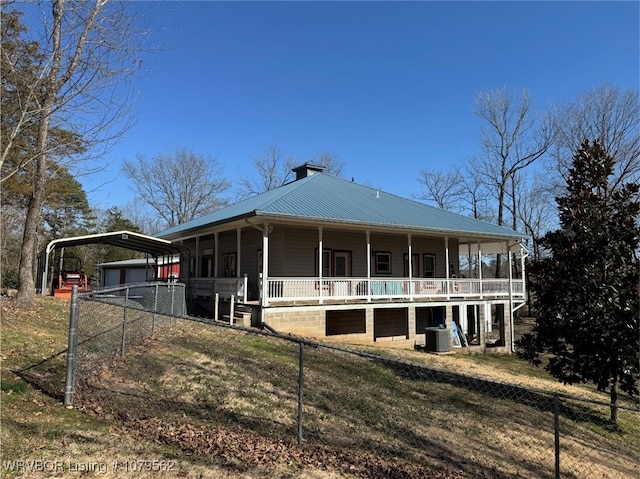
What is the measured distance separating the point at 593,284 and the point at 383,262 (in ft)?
40.6

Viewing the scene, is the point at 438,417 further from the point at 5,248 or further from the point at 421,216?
the point at 5,248

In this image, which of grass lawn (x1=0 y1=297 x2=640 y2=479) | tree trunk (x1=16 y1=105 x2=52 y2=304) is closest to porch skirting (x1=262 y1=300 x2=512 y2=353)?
grass lawn (x1=0 y1=297 x2=640 y2=479)

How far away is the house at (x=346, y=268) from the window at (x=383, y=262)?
48 mm

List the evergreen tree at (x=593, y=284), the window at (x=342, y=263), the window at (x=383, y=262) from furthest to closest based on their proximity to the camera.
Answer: the window at (x=383, y=262)
the window at (x=342, y=263)
the evergreen tree at (x=593, y=284)

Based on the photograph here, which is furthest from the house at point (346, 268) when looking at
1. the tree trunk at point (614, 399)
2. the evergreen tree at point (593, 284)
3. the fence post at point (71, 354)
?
the fence post at point (71, 354)

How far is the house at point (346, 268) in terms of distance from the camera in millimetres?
15609

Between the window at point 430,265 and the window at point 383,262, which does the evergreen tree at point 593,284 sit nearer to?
the window at point 383,262

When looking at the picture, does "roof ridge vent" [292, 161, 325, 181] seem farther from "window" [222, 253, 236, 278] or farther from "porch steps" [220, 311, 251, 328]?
"porch steps" [220, 311, 251, 328]

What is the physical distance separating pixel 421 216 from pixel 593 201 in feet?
37.5

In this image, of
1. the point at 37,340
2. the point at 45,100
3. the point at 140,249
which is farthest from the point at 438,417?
the point at 140,249

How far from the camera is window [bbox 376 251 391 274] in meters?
20.8

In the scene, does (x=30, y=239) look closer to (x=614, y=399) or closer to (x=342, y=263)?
(x=342, y=263)

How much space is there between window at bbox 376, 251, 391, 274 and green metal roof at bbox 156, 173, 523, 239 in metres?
2.12

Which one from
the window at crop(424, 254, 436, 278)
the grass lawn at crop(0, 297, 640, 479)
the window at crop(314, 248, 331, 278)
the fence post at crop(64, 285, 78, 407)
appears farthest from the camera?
the window at crop(424, 254, 436, 278)
